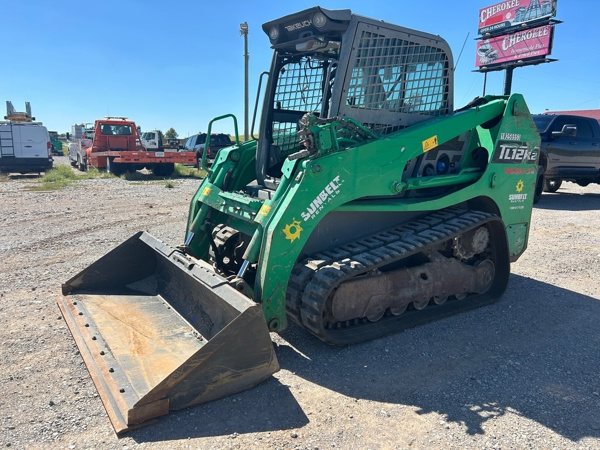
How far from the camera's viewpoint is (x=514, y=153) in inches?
217

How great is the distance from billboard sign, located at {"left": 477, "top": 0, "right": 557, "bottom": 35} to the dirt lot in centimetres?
1904

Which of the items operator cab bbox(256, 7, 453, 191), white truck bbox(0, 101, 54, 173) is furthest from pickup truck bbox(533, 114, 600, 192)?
white truck bbox(0, 101, 54, 173)

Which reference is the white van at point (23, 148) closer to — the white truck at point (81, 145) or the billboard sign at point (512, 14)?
the white truck at point (81, 145)

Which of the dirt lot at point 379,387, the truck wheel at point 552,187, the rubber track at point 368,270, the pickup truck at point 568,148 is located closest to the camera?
the dirt lot at point 379,387

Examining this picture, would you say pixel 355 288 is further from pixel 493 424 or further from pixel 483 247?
pixel 483 247

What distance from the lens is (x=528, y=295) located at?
575cm

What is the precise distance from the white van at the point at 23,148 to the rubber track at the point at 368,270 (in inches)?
740

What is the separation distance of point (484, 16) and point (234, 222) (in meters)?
24.2

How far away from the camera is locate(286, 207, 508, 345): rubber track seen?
395 cm

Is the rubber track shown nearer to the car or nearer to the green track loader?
the green track loader

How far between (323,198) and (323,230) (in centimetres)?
54

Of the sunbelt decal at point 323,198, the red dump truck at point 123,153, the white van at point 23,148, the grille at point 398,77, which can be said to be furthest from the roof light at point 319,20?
the white van at point 23,148

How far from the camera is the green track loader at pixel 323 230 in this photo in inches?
141

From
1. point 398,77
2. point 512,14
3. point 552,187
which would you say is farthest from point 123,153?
point 512,14
